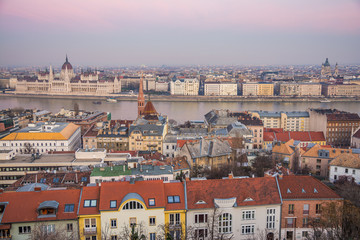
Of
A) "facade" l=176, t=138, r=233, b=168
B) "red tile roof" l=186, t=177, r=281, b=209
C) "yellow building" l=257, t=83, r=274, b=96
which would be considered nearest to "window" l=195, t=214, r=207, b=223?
"red tile roof" l=186, t=177, r=281, b=209

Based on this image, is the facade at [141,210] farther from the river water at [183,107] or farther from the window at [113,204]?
the river water at [183,107]

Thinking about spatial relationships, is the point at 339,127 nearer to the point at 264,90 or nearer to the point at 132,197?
the point at 132,197

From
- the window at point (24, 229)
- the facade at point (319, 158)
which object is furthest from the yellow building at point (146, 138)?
the window at point (24, 229)

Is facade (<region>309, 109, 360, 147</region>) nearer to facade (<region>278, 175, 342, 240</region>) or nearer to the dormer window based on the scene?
facade (<region>278, 175, 342, 240</region>)

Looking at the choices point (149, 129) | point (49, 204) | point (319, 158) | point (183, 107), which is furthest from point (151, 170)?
point (183, 107)

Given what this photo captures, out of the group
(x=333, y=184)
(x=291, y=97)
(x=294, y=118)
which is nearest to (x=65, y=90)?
(x=291, y=97)

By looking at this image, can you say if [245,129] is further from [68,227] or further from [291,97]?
[291,97]
